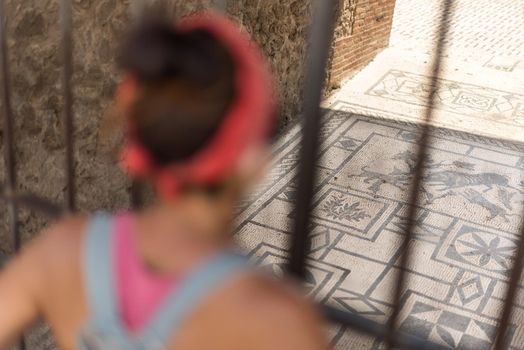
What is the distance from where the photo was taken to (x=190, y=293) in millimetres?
745

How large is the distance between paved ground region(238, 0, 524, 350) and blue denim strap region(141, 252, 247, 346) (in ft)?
6.55

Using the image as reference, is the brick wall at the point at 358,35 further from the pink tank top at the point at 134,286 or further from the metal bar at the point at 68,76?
the pink tank top at the point at 134,286

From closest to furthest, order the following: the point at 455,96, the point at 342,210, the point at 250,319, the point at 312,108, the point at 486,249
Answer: the point at 250,319, the point at 312,108, the point at 486,249, the point at 342,210, the point at 455,96

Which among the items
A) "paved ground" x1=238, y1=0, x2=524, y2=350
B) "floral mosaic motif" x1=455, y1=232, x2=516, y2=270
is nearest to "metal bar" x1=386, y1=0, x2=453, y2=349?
"paved ground" x1=238, y1=0, x2=524, y2=350

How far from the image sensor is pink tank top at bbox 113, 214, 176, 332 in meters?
0.78

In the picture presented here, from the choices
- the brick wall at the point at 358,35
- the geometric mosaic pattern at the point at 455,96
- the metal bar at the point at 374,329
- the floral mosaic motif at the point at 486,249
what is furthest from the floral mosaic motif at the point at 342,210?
the metal bar at the point at 374,329

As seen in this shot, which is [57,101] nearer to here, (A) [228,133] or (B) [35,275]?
(B) [35,275]

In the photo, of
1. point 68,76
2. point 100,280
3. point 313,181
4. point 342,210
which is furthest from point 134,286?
point 342,210

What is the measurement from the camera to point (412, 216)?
3.49 ft

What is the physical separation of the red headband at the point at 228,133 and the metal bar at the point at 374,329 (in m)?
0.41

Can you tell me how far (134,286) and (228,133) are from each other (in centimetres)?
20

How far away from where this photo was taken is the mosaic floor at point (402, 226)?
9.43ft

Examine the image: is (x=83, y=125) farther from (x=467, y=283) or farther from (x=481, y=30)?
(x=481, y=30)

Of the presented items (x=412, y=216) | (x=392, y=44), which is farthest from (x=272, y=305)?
(x=392, y=44)
